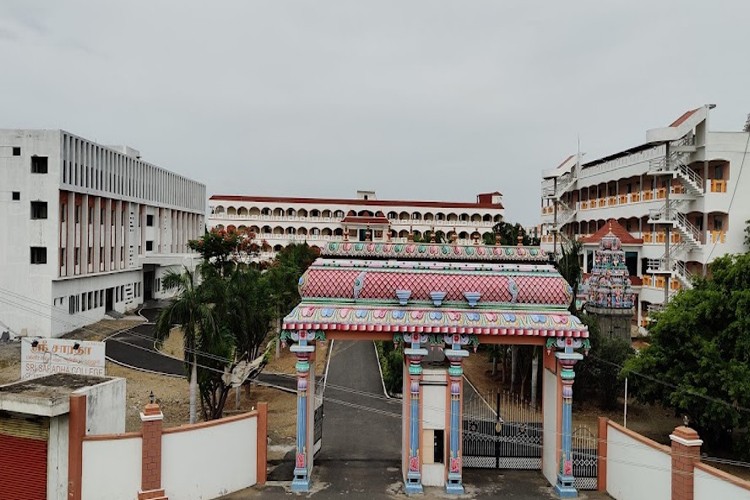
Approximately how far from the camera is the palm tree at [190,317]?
62.6ft

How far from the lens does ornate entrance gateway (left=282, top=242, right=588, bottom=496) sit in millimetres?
15945

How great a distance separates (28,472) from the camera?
1411cm

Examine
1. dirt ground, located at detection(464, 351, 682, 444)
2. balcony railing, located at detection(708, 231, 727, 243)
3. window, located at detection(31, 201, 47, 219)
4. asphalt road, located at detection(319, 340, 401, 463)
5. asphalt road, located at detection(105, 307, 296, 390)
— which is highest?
window, located at detection(31, 201, 47, 219)

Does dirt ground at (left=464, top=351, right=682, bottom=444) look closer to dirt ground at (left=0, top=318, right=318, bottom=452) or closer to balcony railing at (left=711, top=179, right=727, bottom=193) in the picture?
dirt ground at (left=0, top=318, right=318, bottom=452)

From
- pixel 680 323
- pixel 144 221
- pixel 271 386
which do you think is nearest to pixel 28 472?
pixel 271 386

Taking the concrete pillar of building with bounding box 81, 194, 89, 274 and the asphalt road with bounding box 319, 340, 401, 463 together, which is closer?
the asphalt road with bounding box 319, 340, 401, 463

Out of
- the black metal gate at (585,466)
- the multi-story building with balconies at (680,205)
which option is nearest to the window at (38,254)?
the black metal gate at (585,466)

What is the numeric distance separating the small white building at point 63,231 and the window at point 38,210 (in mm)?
68

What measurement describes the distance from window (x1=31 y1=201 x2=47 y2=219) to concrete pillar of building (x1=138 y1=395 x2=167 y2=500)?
3008 centimetres

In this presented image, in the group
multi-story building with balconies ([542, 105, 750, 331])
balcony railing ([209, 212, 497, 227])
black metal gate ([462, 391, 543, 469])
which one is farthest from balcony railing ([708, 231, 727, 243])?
balcony railing ([209, 212, 497, 227])

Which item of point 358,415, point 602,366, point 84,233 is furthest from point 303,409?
point 84,233

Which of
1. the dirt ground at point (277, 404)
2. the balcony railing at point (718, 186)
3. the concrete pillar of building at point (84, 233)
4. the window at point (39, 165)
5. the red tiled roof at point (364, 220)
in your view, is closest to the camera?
the dirt ground at point (277, 404)

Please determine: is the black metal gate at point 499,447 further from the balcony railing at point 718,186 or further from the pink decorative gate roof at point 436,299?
the balcony railing at point 718,186

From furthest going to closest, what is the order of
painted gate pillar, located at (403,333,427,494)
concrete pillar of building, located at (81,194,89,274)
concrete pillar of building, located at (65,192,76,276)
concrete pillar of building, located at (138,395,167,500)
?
concrete pillar of building, located at (81,194,89,274)
concrete pillar of building, located at (65,192,76,276)
painted gate pillar, located at (403,333,427,494)
concrete pillar of building, located at (138,395,167,500)
